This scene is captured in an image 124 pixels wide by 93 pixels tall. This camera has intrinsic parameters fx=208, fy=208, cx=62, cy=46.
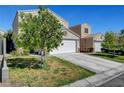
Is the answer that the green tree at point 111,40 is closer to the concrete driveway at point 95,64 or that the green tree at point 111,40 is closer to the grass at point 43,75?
the concrete driveway at point 95,64

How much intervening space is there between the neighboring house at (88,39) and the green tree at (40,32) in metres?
21.5

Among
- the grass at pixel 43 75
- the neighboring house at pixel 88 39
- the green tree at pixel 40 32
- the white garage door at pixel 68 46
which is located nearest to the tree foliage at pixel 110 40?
the white garage door at pixel 68 46

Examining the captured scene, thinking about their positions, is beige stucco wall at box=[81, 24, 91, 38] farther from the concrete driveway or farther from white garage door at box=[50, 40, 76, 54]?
the concrete driveway

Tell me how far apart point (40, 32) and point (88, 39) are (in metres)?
23.1

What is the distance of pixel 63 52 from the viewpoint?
1112 inches

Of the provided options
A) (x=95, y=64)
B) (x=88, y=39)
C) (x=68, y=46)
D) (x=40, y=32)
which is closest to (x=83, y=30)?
(x=88, y=39)

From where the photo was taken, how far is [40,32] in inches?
580

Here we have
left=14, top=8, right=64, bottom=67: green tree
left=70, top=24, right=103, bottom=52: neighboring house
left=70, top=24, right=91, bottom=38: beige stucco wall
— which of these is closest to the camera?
left=14, top=8, right=64, bottom=67: green tree

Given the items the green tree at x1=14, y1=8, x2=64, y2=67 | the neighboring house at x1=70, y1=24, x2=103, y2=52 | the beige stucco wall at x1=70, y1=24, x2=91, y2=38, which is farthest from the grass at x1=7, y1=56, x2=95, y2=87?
the beige stucco wall at x1=70, y1=24, x2=91, y2=38

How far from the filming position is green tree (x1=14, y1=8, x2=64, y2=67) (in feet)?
47.6

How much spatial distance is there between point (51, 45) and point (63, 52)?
13275mm

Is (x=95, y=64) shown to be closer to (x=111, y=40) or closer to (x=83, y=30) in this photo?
(x=111, y=40)

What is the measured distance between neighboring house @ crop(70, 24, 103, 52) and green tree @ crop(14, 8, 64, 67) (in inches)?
847
